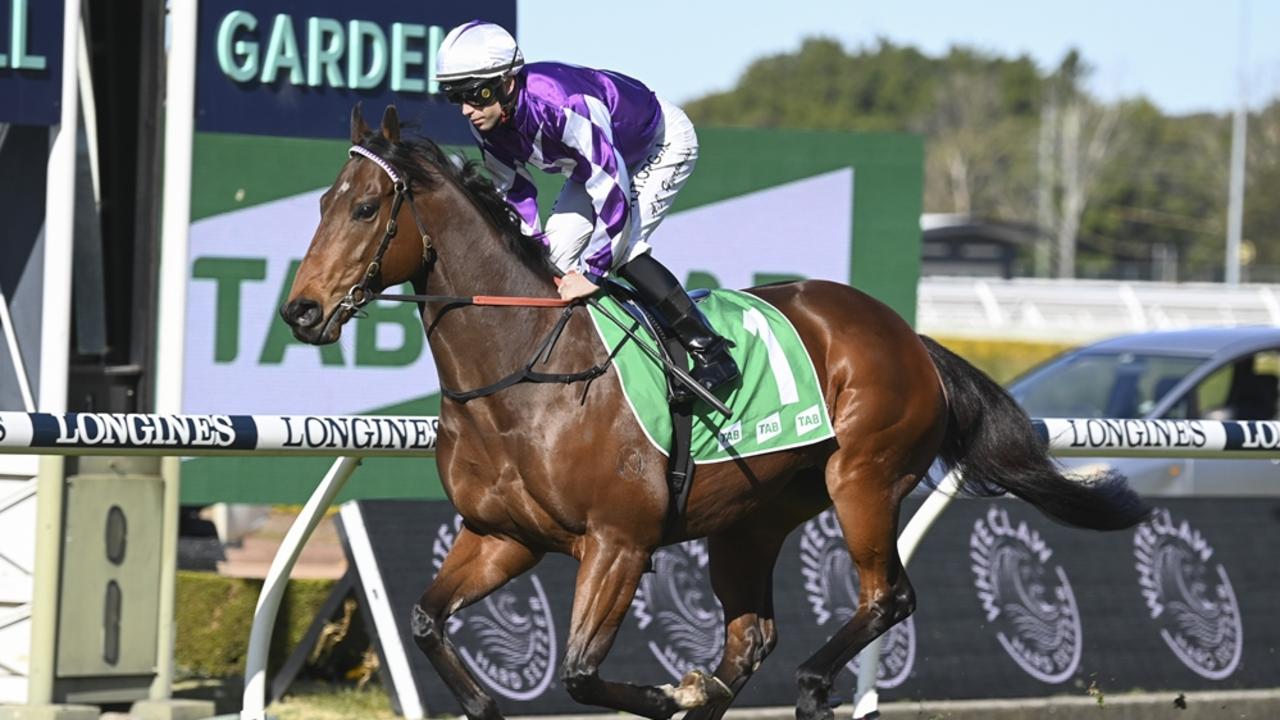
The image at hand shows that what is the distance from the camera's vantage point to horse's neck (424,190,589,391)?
4449 mm

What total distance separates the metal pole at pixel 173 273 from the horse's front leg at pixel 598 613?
210cm

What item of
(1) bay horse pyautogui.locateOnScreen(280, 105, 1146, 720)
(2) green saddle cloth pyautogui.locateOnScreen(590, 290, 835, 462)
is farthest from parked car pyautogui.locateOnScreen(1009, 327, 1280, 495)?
(2) green saddle cloth pyautogui.locateOnScreen(590, 290, 835, 462)

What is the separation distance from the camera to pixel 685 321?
4598 mm

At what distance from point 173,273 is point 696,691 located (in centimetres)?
243

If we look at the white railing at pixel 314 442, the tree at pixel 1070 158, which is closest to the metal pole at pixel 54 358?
the white railing at pixel 314 442

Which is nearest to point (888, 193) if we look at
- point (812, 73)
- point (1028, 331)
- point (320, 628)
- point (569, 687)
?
point (320, 628)

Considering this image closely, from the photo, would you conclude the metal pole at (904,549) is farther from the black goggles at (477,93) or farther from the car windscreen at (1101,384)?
the car windscreen at (1101,384)

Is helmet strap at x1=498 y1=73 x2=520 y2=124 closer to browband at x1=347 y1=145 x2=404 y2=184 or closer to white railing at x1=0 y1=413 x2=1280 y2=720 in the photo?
browband at x1=347 y1=145 x2=404 y2=184

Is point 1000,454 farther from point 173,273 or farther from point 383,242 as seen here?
point 173,273

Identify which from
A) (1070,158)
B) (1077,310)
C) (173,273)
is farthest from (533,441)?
(1070,158)

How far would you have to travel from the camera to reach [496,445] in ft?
14.4

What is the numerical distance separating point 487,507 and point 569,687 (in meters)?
0.47

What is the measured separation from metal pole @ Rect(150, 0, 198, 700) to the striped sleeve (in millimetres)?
1967

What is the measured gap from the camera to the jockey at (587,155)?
438cm
